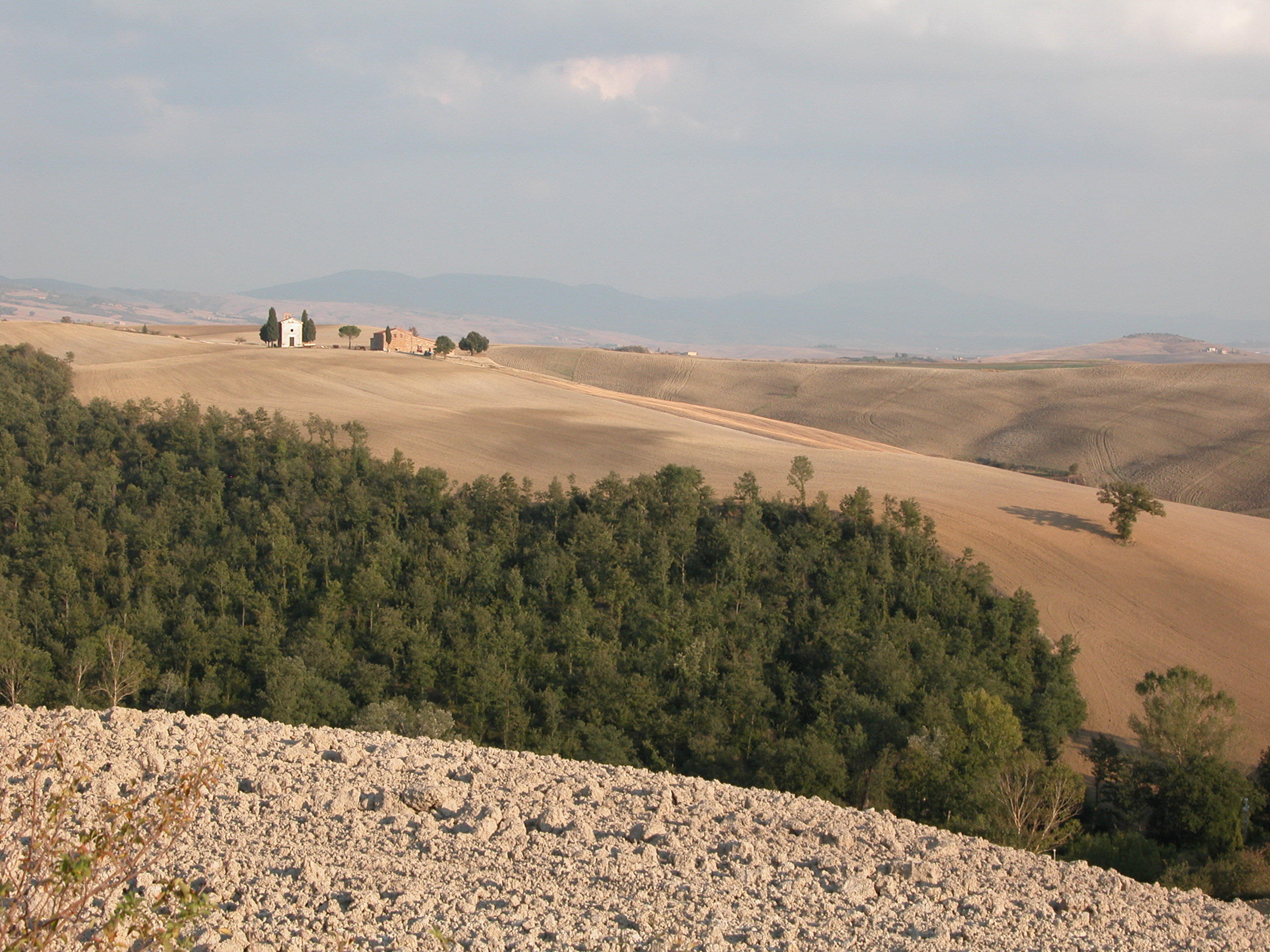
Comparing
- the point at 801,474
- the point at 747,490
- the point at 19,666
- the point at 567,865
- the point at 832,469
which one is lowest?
the point at 19,666

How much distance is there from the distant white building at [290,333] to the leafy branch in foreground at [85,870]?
84.5 meters

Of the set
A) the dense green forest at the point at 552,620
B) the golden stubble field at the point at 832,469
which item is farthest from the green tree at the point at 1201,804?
the golden stubble field at the point at 832,469

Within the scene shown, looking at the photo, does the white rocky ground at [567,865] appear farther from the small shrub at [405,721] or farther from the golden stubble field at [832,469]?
the golden stubble field at [832,469]

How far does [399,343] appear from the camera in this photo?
3506 inches

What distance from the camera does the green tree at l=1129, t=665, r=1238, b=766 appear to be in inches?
907

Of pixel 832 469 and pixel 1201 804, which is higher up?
pixel 832 469

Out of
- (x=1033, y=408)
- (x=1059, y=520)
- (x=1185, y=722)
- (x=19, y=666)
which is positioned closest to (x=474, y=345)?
(x=1033, y=408)

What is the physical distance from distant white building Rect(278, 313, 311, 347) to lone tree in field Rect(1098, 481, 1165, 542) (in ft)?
238

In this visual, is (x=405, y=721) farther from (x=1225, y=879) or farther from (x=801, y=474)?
(x=801, y=474)

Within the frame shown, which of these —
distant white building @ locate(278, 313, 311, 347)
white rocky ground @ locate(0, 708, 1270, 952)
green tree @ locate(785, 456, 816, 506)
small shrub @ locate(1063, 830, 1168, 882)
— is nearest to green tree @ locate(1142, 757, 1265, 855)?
small shrub @ locate(1063, 830, 1168, 882)

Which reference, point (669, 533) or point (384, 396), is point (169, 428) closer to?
point (384, 396)

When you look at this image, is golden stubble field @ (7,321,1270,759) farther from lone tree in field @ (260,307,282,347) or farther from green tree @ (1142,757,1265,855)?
lone tree in field @ (260,307,282,347)

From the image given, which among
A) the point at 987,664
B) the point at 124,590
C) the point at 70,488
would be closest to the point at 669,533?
the point at 987,664

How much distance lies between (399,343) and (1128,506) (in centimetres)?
6758
